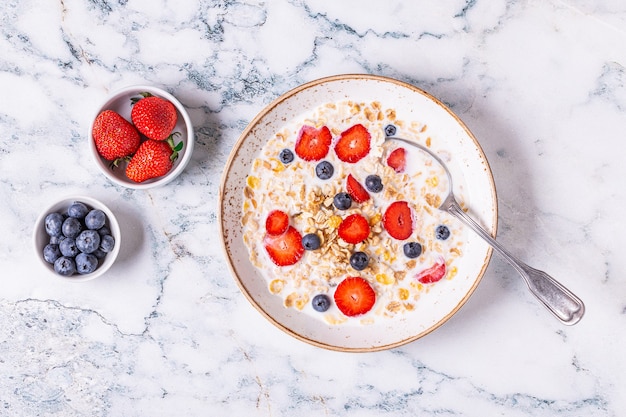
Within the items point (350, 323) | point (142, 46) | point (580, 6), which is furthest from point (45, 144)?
point (580, 6)

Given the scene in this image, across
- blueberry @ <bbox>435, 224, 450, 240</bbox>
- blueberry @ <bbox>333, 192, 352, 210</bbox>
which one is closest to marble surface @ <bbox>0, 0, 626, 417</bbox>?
blueberry @ <bbox>435, 224, 450, 240</bbox>

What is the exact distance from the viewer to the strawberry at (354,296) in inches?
54.7

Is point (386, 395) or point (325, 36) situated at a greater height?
point (325, 36)

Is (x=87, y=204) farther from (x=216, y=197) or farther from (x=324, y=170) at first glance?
(x=324, y=170)

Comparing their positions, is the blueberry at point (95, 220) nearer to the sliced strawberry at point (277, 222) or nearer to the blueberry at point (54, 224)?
the blueberry at point (54, 224)

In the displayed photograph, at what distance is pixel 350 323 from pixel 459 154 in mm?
425

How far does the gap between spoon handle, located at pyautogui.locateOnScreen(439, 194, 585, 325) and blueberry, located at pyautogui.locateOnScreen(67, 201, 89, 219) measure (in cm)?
79

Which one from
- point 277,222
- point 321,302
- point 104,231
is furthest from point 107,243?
point 321,302

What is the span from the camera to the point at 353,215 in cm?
138

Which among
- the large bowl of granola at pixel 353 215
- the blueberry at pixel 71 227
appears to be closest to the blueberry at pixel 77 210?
the blueberry at pixel 71 227

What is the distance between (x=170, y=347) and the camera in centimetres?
149

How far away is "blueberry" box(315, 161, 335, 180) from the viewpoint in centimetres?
137

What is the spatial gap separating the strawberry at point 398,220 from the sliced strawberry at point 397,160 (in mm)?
73

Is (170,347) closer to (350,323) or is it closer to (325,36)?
(350,323)
